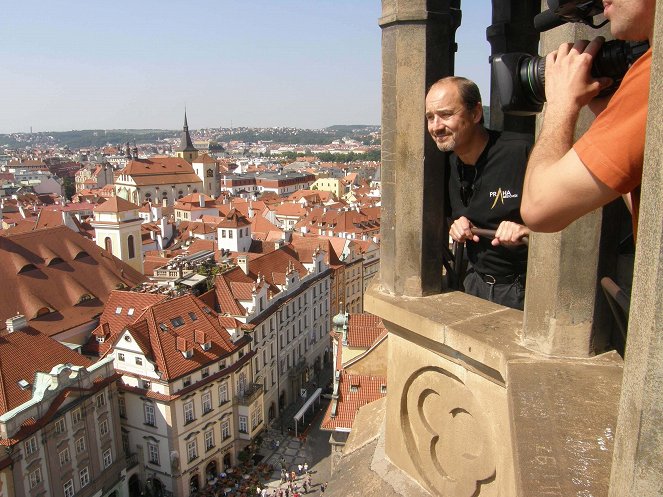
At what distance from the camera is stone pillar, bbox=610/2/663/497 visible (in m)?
0.96

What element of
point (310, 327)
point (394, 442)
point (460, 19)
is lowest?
point (310, 327)

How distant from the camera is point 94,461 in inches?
739

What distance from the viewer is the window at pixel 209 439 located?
2175cm

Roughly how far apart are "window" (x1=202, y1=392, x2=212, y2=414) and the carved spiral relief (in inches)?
762

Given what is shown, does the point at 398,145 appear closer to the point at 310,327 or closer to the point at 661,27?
the point at 661,27

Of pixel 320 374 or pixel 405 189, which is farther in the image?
pixel 320 374

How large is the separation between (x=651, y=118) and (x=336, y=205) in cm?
6199

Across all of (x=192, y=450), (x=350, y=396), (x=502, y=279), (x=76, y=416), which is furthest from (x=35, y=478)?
(x=502, y=279)

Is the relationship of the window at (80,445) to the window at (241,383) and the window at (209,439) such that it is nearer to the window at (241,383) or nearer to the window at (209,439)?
the window at (209,439)

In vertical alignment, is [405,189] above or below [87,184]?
above

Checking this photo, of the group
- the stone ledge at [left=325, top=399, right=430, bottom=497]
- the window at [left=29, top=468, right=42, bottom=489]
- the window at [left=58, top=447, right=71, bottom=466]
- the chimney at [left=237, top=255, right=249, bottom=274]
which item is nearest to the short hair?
the stone ledge at [left=325, top=399, right=430, bottom=497]

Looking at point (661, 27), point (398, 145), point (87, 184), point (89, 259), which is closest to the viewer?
point (661, 27)

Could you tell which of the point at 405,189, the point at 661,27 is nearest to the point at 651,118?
the point at 661,27

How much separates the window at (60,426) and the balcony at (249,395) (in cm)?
684
